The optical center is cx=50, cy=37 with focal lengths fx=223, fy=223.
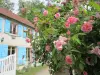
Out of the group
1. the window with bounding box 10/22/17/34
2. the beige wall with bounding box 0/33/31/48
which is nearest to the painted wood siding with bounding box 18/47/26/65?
the beige wall with bounding box 0/33/31/48

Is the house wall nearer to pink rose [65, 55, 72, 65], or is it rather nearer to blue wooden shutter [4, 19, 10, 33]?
blue wooden shutter [4, 19, 10, 33]

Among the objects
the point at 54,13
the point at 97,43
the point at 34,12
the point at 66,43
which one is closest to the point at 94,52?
the point at 97,43

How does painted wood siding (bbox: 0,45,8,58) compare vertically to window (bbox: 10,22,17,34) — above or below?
below

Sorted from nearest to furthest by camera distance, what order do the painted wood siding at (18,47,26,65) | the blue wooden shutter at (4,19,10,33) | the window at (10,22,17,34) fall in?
the blue wooden shutter at (4,19,10,33)
the window at (10,22,17,34)
the painted wood siding at (18,47,26,65)

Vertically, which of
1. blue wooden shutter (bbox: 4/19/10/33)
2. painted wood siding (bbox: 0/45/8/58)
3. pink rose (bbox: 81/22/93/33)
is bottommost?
pink rose (bbox: 81/22/93/33)

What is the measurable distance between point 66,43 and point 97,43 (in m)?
0.37

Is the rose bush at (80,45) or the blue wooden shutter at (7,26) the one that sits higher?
the blue wooden shutter at (7,26)

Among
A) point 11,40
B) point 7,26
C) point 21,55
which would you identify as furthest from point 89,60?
point 21,55

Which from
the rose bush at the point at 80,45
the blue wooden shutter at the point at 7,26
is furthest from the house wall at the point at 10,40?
the rose bush at the point at 80,45

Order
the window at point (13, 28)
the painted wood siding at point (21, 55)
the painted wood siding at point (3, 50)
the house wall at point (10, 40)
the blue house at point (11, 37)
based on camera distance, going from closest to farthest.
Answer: the painted wood siding at point (3, 50) < the house wall at point (10, 40) < the blue house at point (11, 37) < the window at point (13, 28) < the painted wood siding at point (21, 55)

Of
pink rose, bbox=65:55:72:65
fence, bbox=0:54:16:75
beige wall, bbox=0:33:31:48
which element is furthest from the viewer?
beige wall, bbox=0:33:31:48

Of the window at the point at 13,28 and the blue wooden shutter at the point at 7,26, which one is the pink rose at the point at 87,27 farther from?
the window at the point at 13,28

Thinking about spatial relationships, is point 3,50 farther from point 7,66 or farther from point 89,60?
point 89,60

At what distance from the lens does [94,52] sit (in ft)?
7.96
